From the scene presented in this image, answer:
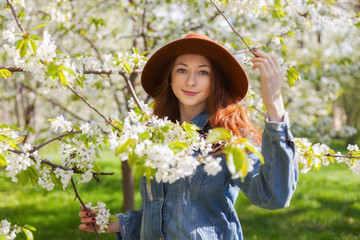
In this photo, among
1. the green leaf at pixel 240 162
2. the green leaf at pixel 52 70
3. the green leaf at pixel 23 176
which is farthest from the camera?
the green leaf at pixel 23 176

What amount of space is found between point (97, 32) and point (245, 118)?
2.96 m

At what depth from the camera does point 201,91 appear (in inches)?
74.5

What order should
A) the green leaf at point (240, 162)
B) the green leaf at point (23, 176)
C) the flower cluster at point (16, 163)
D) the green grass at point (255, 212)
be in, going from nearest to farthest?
the green leaf at point (240, 162) → the flower cluster at point (16, 163) → the green leaf at point (23, 176) → the green grass at point (255, 212)

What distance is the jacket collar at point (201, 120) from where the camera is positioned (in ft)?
6.25

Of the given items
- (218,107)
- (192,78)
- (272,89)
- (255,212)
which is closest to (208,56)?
(192,78)

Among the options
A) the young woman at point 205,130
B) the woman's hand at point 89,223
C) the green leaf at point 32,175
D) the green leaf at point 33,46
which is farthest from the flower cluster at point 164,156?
the woman's hand at point 89,223

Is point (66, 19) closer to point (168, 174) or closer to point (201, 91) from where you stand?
point (201, 91)

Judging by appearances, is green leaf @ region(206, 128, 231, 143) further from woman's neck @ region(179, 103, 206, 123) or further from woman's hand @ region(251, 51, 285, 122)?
woman's neck @ region(179, 103, 206, 123)

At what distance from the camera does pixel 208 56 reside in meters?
1.92

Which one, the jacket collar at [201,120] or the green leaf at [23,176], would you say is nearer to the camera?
the green leaf at [23,176]

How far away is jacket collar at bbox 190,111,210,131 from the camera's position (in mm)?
1904

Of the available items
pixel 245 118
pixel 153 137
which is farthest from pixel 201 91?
pixel 153 137

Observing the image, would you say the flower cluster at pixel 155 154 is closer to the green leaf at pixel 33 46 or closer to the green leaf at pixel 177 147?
the green leaf at pixel 177 147

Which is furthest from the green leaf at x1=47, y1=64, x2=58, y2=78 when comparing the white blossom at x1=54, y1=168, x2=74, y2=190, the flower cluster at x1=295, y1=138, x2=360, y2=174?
the flower cluster at x1=295, y1=138, x2=360, y2=174
